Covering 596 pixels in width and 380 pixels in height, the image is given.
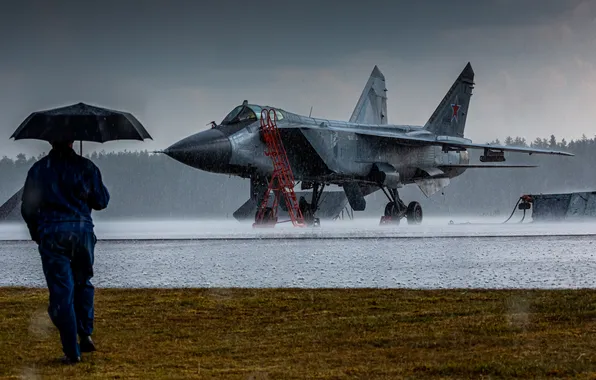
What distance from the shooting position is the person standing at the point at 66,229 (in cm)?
678

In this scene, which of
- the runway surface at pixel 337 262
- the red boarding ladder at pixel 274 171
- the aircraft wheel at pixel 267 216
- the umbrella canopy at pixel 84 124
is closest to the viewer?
the umbrella canopy at pixel 84 124

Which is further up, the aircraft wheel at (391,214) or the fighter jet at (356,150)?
the fighter jet at (356,150)

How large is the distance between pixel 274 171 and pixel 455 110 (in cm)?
1267

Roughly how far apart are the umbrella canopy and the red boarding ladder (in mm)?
17426

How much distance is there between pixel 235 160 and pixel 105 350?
17.9 meters

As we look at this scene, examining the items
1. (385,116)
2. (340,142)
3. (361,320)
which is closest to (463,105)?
(385,116)

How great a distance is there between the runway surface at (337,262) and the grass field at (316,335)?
1496 mm

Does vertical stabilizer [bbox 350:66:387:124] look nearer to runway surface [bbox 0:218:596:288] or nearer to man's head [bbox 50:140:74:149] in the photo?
runway surface [bbox 0:218:596:288]

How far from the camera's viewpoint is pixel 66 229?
6.88 meters

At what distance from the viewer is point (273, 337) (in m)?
7.36

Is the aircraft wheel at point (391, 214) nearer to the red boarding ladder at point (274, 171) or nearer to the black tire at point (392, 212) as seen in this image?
the black tire at point (392, 212)

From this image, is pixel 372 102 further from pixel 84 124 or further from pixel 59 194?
pixel 59 194

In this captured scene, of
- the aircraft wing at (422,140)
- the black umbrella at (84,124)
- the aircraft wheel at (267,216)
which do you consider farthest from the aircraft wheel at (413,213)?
the black umbrella at (84,124)

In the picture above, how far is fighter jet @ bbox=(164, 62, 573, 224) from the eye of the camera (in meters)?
24.9
